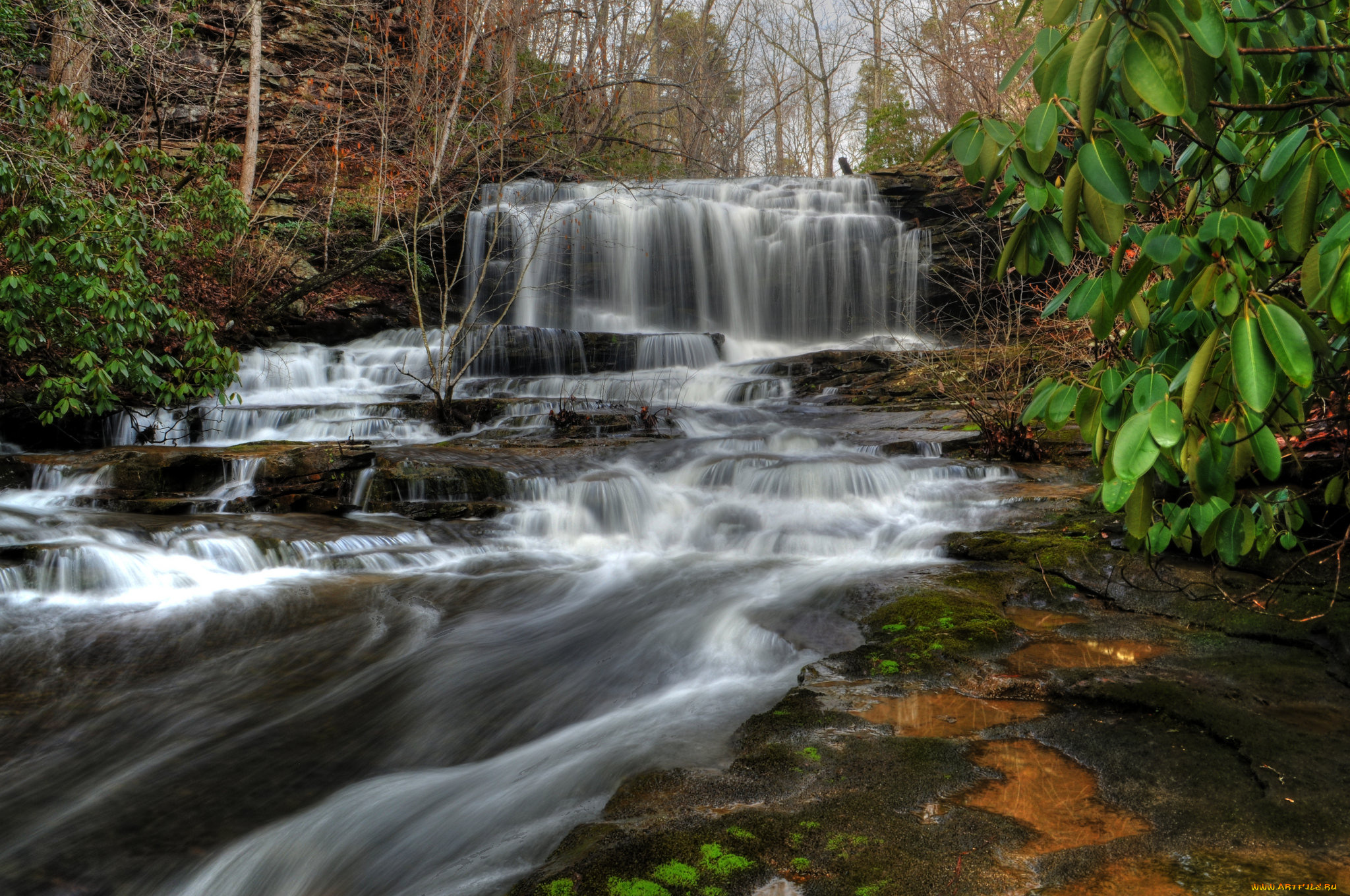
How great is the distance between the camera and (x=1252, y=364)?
142cm

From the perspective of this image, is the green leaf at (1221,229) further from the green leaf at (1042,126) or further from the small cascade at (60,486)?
the small cascade at (60,486)

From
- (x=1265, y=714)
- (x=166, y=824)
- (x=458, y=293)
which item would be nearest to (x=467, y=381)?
(x=458, y=293)

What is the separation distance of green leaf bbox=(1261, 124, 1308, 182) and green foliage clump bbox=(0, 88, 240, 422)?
25.8ft

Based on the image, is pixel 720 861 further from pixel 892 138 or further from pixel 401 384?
pixel 892 138

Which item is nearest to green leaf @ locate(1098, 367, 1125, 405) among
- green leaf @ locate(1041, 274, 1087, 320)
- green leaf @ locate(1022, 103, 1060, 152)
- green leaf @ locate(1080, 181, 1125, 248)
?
green leaf @ locate(1041, 274, 1087, 320)

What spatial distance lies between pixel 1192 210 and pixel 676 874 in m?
2.20

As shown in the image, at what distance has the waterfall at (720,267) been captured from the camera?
16.1 meters

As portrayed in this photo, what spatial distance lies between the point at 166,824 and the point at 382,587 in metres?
2.64

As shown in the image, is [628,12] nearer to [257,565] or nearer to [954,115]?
[954,115]

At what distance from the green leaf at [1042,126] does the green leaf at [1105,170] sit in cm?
8

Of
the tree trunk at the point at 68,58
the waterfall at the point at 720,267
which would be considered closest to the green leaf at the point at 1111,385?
the tree trunk at the point at 68,58

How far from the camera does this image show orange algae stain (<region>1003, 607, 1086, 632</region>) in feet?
12.3

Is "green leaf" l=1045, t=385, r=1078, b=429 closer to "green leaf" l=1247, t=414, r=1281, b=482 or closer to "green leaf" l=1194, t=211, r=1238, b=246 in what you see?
"green leaf" l=1247, t=414, r=1281, b=482

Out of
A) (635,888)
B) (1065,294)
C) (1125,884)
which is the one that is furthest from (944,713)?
(1065,294)
